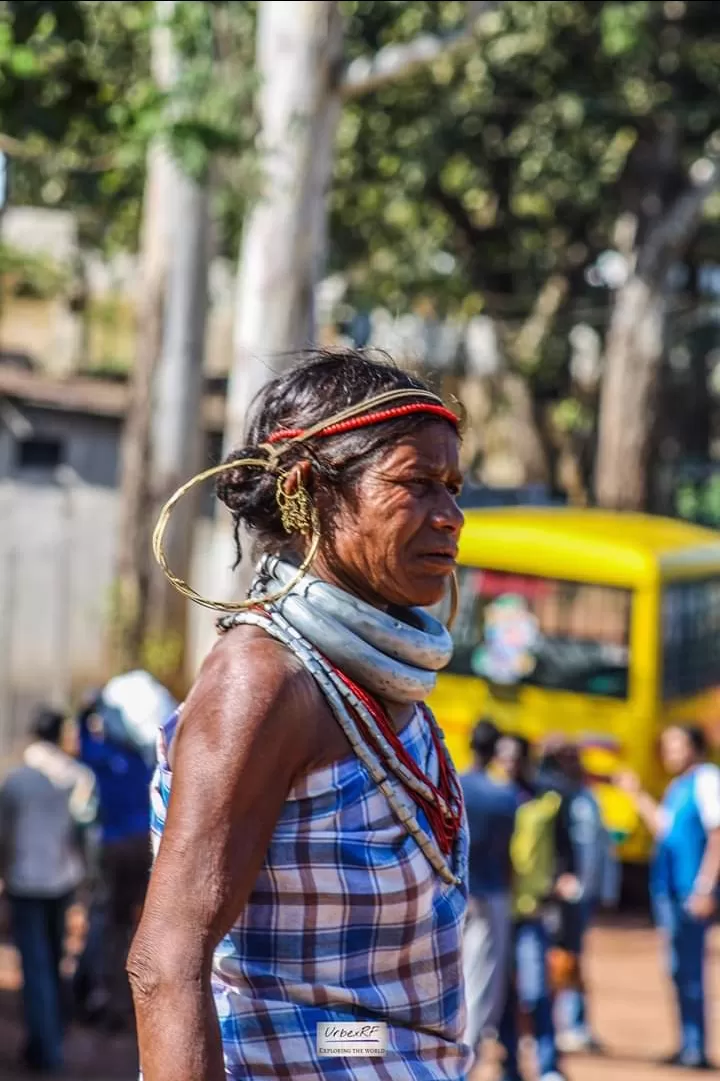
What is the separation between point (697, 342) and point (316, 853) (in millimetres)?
24917

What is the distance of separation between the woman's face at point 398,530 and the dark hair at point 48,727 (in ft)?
20.1

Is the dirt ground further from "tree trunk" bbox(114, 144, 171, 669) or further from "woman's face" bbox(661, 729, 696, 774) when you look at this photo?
"tree trunk" bbox(114, 144, 171, 669)

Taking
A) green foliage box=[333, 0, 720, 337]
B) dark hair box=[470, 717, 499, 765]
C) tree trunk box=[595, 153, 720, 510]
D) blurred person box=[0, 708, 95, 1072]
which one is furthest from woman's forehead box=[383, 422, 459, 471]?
tree trunk box=[595, 153, 720, 510]

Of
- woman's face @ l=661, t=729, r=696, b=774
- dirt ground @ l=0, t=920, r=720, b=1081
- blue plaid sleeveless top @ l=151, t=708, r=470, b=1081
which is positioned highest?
blue plaid sleeveless top @ l=151, t=708, r=470, b=1081

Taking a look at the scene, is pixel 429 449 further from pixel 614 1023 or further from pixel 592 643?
pixel 592 643

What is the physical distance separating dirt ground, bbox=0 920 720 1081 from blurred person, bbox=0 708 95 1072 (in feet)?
0.87

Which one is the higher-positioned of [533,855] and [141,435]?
[141,435]

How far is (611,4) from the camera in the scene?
16.6 metres

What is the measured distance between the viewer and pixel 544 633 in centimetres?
1449

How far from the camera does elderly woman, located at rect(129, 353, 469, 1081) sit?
2.01 metres

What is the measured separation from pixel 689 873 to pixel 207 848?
726cm

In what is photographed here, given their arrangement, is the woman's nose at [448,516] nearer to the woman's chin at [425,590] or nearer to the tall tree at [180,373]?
the woman's chin at [425,590]

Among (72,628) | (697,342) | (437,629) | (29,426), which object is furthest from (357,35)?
(437,629)

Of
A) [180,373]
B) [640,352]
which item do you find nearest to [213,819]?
[180,373]
